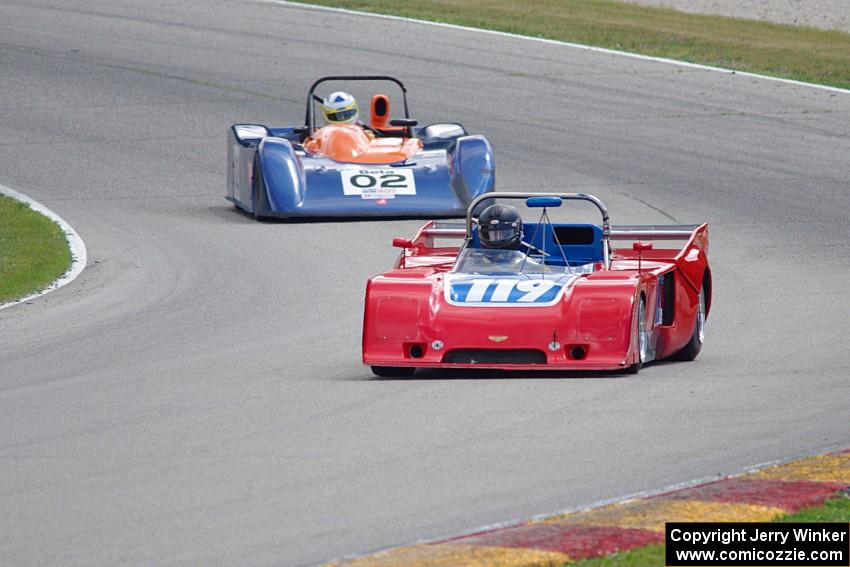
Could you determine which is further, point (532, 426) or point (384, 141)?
point (384, 141)

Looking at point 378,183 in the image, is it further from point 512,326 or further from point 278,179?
point 512,326

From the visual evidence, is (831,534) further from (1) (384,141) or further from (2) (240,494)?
(1) (384,141)

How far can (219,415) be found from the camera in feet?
27.9

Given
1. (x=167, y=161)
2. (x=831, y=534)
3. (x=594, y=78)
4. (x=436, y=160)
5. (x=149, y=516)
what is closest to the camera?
(x=831, y=534)

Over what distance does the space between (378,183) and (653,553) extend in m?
11.4

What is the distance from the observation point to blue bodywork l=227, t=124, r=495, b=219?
668 inches

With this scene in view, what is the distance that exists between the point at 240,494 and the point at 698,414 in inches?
99.9

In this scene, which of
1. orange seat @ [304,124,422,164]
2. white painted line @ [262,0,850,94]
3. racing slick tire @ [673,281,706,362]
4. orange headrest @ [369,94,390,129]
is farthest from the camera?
white painted line @ [262,0,850,94]

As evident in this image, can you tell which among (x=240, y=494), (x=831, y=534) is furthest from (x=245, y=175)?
(x=831, y=534)

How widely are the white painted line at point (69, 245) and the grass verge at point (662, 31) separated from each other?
10947 mm

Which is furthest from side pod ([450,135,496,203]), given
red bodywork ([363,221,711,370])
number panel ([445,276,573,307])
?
number panel ([445,276,573,307])

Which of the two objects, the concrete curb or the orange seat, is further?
the orange seat

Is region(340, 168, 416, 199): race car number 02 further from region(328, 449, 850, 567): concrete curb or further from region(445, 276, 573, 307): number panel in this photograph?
region(328, 449, 850, 567): concrete curb

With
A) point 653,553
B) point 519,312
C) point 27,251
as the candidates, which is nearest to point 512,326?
point 519,312
